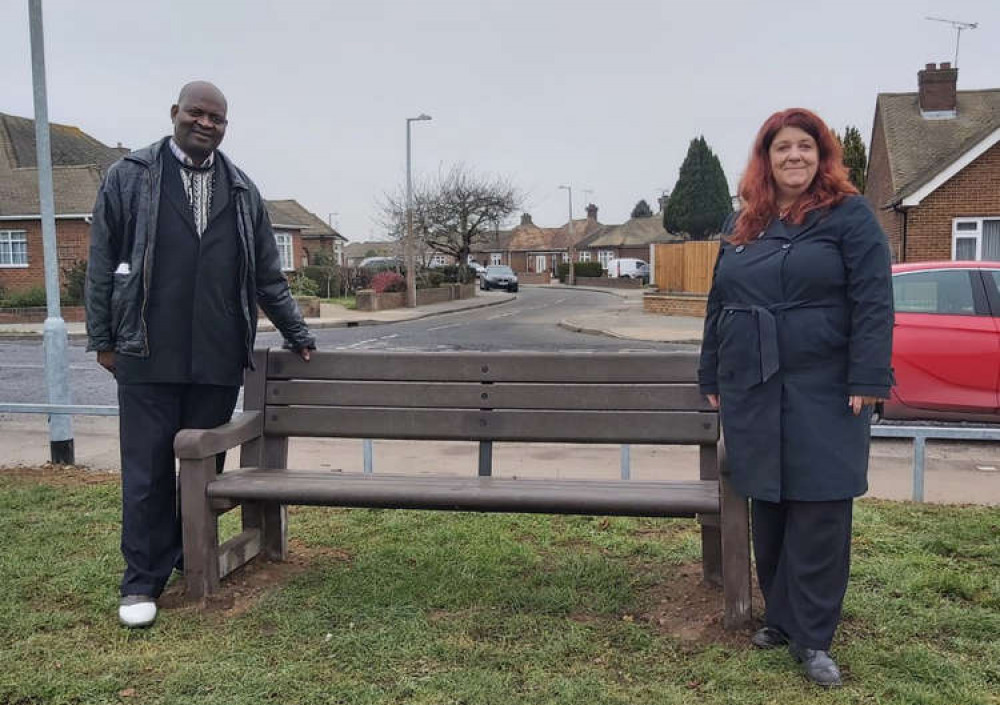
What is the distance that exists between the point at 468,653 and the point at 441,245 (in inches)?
1683

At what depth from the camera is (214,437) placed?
3.71 metres

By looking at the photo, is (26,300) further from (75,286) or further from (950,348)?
(950,348)

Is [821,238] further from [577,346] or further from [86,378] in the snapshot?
[577,346]

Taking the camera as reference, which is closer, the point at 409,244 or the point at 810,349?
the point at 810,349

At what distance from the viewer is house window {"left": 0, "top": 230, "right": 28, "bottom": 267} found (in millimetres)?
32031

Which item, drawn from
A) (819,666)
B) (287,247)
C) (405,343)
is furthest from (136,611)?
(287,247)

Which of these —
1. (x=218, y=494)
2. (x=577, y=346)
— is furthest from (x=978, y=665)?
(x=577, y=346)

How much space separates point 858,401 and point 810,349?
221 mm

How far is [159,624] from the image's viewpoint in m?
3.53

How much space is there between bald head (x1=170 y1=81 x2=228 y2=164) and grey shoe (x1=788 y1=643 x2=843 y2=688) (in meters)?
2.93

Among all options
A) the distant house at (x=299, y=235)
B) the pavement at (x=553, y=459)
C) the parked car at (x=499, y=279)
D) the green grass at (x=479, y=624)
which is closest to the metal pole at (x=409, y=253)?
the distant house at (x=299, y=235)

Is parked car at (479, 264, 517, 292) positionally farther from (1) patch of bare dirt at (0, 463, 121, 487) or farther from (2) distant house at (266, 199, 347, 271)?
(1) patch of bare dirt at (0, 463, 121, 487)

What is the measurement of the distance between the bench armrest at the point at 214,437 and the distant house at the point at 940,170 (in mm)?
21243

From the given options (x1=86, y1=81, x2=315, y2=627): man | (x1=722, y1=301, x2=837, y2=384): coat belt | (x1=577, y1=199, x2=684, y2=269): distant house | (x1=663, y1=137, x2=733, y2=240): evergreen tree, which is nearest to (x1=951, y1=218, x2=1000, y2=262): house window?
(x1=722, y1=301, x2=837, y2=384): coat belt
